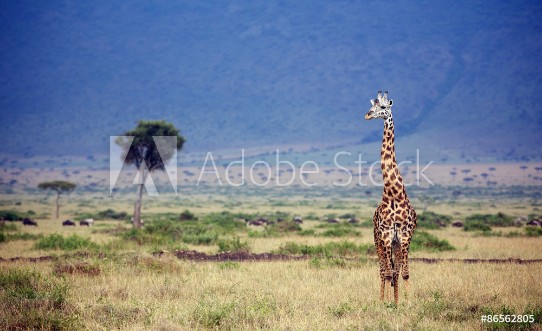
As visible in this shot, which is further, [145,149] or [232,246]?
[145,149]

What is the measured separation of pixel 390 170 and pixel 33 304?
7.03m

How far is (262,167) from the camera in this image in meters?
136

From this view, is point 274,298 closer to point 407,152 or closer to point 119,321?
point 119,321

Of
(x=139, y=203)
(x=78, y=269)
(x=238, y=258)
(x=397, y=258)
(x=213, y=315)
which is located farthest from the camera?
(x=139, y=203)

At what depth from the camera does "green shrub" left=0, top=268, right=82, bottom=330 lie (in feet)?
31.9

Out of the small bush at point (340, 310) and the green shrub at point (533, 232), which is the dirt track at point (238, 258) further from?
the green shrub at point (533, 232)

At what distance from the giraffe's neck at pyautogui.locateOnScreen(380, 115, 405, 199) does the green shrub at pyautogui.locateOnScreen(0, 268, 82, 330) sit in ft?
20.0

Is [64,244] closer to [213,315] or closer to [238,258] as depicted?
[238,258]

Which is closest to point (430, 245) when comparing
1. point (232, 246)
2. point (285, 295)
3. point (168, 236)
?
point (232, 246)

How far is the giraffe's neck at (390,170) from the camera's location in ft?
38.5

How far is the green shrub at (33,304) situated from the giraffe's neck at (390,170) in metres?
6.08

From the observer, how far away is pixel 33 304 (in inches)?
425

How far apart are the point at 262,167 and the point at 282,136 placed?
33475mm

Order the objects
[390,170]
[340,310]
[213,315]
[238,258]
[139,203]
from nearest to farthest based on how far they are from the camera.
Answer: [213,315] < [340,310] < [390,170] < [238,258] < [139,203]
